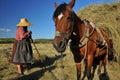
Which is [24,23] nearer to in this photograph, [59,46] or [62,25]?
[62,25]

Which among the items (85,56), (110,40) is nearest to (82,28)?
(85,56)

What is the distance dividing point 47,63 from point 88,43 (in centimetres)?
550

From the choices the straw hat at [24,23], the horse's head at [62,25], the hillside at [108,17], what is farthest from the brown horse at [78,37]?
the straw hat at [24,23]

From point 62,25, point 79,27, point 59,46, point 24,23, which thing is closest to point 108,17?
point 79,27

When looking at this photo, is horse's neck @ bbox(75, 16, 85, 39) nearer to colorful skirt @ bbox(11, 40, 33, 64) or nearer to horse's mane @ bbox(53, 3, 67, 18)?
horse's mane @ bbox(53, 3, 67, 18)

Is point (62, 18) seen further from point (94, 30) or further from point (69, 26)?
point (94, 30)

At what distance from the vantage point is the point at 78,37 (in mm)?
6820

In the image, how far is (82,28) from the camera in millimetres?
6910

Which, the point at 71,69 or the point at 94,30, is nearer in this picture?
the point at 94,30

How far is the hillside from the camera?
28.4 ft

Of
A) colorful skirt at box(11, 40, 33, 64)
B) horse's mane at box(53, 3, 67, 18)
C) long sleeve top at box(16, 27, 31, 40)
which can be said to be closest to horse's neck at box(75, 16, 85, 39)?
horse's mane at box(53, 3, 67, 18)

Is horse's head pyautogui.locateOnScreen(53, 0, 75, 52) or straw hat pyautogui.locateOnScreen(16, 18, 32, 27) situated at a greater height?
straw hat pyautogui.locateOnScreen(16, 18, 32, 27)

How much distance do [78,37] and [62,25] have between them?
3.55ft

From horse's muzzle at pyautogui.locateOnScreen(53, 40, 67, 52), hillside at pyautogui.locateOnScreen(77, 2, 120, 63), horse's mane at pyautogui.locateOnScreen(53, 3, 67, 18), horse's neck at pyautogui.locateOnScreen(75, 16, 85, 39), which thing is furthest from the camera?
hillside at pyautogui.locateOnScreen(77, 2, 120, 63)
